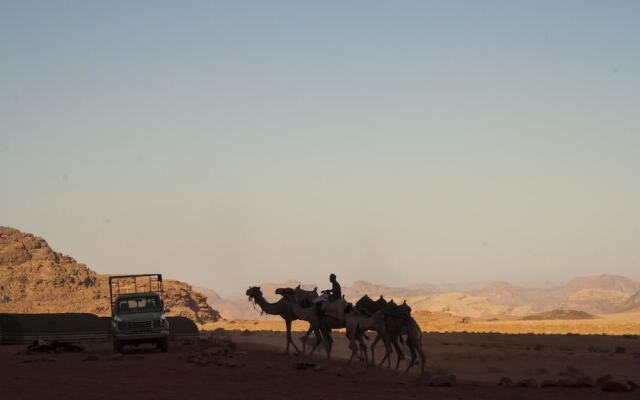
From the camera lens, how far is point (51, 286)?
93.6m

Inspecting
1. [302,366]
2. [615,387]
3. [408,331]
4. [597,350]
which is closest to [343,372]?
[302,366]

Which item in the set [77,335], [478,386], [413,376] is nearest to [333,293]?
[413,376]

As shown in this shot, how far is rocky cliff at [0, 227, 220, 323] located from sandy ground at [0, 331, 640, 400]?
52341 millimetres

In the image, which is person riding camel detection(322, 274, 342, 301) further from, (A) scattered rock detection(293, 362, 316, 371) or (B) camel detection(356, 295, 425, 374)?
(A) scattered rock detection(293, 362, 316, 371)

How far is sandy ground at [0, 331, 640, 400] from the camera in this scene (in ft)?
67.4

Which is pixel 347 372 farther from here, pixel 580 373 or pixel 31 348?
pixel 31 348

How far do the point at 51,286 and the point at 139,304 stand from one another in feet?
214

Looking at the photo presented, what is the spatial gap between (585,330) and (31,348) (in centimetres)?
4890

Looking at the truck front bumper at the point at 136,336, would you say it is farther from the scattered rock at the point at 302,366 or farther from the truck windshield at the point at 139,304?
the scattered rock at the point at 302,366

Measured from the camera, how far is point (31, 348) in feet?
109

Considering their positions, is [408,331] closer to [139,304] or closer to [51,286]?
[139,304]

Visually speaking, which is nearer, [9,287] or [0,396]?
[0,396]

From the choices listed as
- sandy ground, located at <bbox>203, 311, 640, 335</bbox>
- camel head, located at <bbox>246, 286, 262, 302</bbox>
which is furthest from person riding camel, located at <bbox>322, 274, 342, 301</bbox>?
sandy ground, located at <bbox>203, 311, 640, 335</bbox>

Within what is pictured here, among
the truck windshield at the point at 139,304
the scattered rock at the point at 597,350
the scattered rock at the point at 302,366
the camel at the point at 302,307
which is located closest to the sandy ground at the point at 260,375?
the scattered rock at the point at 302,366
